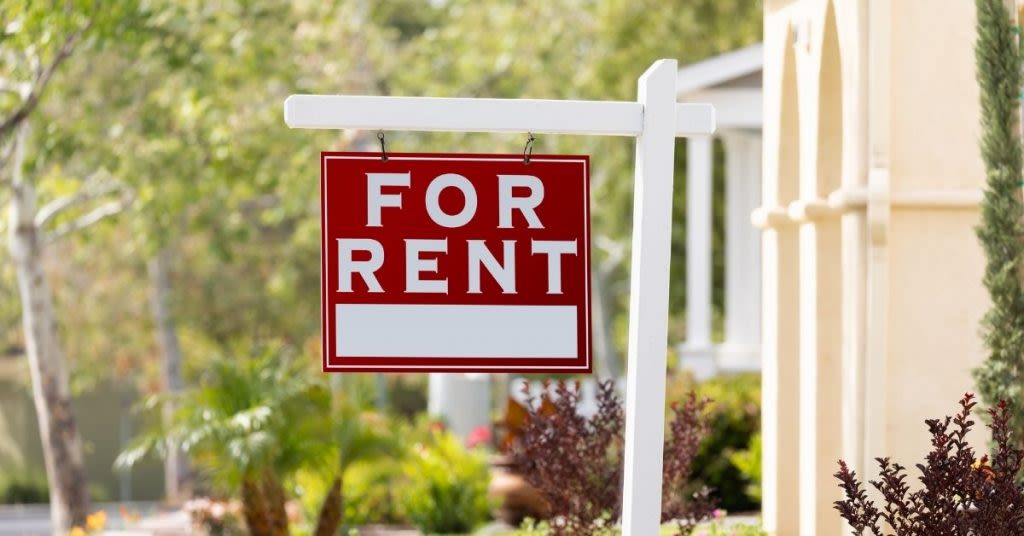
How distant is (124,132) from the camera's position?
62.4 ft

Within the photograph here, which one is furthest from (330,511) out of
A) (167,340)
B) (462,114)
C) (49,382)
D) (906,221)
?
(167,340)

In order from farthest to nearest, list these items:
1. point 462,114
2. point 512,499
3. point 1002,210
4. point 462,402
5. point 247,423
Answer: point 462,402
point 512,499
point 247,423
point 1002,210
point 462,114

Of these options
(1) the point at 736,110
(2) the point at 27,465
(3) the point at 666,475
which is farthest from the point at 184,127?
(2) the point at 27,465

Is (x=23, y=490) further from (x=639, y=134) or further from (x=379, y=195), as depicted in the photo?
(x=639, y=134)

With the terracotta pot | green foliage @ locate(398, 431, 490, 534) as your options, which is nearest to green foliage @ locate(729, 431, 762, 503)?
the terracotta pot

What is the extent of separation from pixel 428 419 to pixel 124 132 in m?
6.87

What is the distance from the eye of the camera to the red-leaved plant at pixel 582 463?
9.72 metres

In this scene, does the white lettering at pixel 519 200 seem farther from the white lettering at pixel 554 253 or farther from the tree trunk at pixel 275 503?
the tree trunk at pixel 275 503

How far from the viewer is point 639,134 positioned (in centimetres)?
625

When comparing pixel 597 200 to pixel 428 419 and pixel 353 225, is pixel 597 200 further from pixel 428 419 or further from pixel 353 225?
pixel 353 225

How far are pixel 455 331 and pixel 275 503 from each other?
6925 millimetres

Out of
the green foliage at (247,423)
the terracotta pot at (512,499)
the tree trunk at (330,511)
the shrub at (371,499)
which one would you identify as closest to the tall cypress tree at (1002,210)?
the green foliage at (247,423)

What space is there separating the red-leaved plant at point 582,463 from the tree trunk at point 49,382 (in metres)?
10.4

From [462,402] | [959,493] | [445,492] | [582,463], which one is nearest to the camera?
[959,493]
